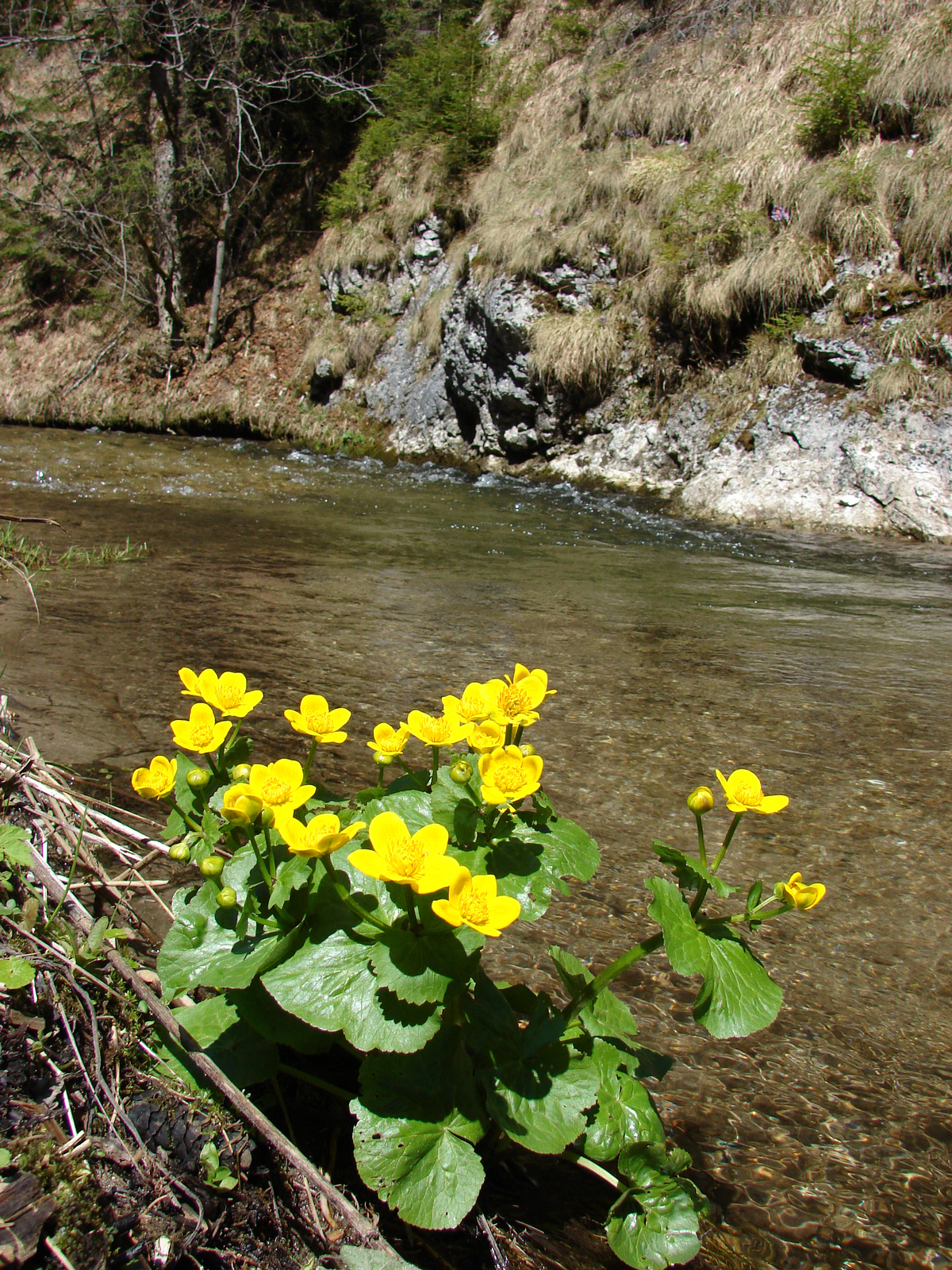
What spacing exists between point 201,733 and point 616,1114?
76 cm

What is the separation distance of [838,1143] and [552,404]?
29.1 ft

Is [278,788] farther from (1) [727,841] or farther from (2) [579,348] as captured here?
(2) [579,348]

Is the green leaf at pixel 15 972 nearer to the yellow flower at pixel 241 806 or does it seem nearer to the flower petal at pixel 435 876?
the yellow flower at pixel 241 806

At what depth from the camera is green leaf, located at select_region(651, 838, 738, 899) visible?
0.95 metres

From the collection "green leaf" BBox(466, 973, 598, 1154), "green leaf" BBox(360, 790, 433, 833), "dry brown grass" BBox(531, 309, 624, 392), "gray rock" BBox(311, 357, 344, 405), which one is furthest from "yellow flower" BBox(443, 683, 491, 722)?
"gray rock" BBox(311, 357, 344, 405)

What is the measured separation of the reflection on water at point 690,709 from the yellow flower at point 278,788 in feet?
2.27

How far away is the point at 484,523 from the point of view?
22.3 ft

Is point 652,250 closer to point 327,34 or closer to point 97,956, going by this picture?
point 97,956

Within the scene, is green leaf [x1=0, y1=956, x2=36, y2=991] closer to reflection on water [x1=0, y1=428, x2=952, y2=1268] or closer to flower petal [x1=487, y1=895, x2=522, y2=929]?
flower petal [x1=487, y1=895, x2=522, y2=929]

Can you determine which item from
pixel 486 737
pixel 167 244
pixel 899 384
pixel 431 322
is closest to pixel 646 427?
pixel 899 384

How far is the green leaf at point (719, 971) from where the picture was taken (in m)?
0.91

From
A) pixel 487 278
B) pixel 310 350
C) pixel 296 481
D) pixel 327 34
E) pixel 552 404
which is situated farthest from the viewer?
pixel 327 34

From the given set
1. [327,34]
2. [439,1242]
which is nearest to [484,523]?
[439,1242]

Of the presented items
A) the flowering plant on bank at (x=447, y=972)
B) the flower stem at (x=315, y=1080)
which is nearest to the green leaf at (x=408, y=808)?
the flowering plant on bank at (x=447, y=972)
